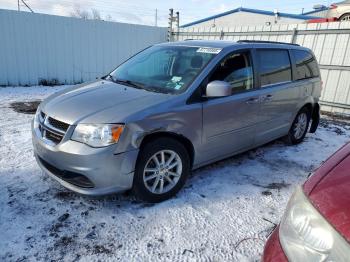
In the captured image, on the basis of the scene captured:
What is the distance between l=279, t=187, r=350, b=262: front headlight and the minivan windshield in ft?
6.79

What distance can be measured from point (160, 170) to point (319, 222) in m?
2.07

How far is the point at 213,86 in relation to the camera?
11.0 feet

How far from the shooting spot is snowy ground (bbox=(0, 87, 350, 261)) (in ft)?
8.51

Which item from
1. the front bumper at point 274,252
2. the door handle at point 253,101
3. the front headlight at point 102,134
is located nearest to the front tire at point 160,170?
the front headlight at point 102,134

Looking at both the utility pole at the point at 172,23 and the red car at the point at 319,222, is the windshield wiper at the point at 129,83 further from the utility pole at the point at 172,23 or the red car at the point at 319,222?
the utility pole at the point at 172,23

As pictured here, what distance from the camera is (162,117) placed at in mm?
3098

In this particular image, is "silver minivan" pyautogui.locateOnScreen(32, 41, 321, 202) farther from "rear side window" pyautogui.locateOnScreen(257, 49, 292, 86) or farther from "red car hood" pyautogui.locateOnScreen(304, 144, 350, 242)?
"red car hood" pyautogui.locateOnScreen(304, 144, 350, 242)

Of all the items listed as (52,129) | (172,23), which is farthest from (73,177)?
(172,23)

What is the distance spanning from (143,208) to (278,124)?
8.60 ft

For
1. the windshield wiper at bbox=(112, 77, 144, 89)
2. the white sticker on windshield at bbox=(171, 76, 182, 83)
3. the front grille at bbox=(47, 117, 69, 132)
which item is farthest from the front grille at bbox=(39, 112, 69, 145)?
the white sticker on windshield at bbox=(171, 76, 182, 83)

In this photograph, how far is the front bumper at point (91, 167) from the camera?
279 cm

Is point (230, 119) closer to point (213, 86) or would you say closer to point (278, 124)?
point (213, 86)

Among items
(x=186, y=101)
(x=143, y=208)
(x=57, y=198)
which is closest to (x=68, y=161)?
(x=57, y=198)

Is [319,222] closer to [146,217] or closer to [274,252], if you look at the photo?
[274,252]
